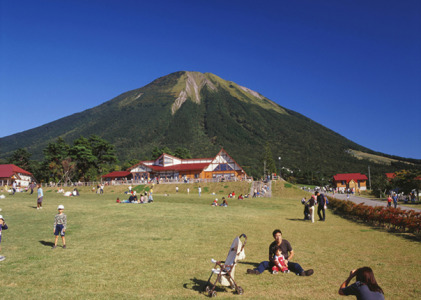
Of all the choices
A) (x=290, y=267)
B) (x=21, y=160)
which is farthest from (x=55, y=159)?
(x=290, y=267)

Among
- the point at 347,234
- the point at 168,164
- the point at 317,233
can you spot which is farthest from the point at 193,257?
the point at 168,164

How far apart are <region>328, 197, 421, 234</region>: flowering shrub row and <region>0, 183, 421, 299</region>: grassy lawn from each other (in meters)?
1.06

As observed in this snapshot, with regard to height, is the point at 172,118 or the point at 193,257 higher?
the point at 172,118

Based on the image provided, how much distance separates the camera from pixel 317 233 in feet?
47.2

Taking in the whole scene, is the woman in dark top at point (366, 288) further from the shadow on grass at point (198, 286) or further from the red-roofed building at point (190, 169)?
the red-roofed building at point (190, 169)

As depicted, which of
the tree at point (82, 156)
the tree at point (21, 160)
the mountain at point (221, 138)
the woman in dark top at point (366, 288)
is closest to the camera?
the woman in dark top at point (366, 288)

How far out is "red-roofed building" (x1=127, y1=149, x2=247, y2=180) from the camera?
2432 inches

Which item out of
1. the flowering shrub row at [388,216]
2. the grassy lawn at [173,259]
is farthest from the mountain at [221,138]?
the grassy lawn at [173,259]

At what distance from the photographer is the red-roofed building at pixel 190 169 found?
2432 inches

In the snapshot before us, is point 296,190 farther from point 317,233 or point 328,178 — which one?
point 328,178

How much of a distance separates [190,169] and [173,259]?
53.3 m

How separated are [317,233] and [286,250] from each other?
685cm

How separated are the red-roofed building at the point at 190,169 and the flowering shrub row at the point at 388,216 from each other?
3809 centimetres

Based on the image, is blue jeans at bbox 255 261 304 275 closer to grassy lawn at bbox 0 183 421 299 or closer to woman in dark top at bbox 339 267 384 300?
grassy lawn at bbox 0 183 421 299
